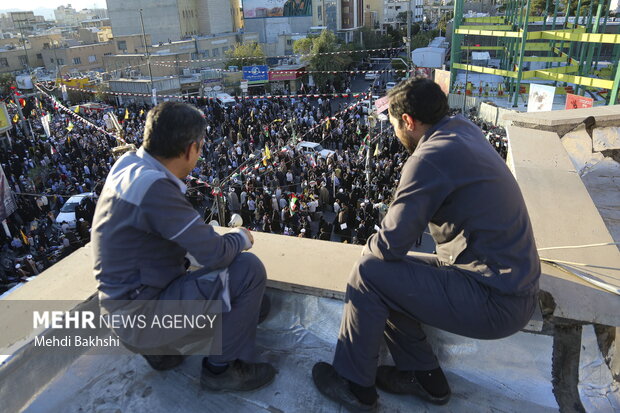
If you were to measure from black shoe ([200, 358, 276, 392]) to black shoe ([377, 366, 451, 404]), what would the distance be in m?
0.50

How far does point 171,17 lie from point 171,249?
160 ft

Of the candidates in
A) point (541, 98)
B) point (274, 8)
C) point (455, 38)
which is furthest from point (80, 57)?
point (541, 98)

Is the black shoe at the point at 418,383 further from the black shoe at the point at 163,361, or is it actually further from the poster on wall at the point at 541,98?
the poster on wall at the point at 541,98

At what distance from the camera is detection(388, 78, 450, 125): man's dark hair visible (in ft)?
5.62

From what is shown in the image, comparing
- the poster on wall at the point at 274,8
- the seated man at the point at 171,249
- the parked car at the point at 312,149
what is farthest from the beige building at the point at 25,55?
the seated man at the point at 171,249

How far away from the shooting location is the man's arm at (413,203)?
5.08ft

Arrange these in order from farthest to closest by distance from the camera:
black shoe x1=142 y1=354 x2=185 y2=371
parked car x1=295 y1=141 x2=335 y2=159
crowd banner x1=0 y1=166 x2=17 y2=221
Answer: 1. parked car x1=295 y1=141 x2=335 y2=159
2. crowd banner x1=0 y1=166 x2=17 y2=221
3. black shoe x1=142 y1=354 x2=185 y2=371

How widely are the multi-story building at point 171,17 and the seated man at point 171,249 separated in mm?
45737

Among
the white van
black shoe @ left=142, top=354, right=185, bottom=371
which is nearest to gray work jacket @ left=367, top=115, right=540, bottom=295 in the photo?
black shoe @ left=142, top=354, right=185, bottom=371

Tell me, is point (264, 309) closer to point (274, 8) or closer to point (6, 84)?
Answer: point (6, 84)

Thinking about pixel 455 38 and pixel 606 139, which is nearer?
pixel 606 139

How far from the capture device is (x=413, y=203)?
156 cm

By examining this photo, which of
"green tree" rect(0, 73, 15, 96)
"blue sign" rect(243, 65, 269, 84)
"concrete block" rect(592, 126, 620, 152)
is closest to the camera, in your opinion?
"concrete block" rect(592, 126, 620, 152)

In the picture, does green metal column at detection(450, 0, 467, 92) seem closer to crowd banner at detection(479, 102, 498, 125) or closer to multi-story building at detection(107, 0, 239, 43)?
crowd banner at detection(479, 102, 498, 125)
